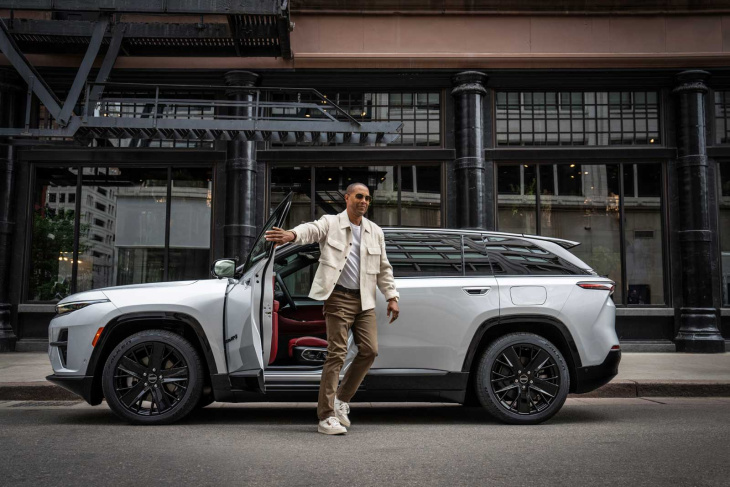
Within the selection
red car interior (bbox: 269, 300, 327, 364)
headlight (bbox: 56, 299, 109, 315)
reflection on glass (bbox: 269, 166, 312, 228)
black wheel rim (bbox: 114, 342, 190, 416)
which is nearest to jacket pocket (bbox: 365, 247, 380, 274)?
red car interior (bbox: 269, 300, 327, 364)

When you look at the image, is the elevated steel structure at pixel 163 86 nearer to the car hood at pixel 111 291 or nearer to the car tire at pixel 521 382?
the car hood at pixel 111 291

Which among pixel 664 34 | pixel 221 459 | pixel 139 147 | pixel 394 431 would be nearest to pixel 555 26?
pixel 664 34

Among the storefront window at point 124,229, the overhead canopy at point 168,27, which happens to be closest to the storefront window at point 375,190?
the storefront window at point 124,229

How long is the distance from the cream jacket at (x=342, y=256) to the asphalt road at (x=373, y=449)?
110 centimetres

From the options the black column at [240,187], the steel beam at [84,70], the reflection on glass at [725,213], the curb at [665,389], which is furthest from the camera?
the reflection on glass at [725,213]

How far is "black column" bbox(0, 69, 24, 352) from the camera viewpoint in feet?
36.1

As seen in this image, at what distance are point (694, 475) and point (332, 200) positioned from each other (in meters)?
8.30

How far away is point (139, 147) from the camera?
11508 mm

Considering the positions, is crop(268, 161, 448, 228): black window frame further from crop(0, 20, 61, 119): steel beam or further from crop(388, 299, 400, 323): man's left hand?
crop(388, 299, 400, 323): man's left hand

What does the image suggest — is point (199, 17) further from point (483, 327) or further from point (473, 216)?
point (483, 327)

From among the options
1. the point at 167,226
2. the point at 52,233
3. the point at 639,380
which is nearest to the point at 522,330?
the point at 639,380

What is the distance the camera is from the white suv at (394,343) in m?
5.39

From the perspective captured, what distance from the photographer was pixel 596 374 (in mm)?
5578

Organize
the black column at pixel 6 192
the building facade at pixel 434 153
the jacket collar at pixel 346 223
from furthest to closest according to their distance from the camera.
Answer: the building facade at pixel 434 153 < the black column at pixel 6 192 < the jacket collar at pixel 346 223
